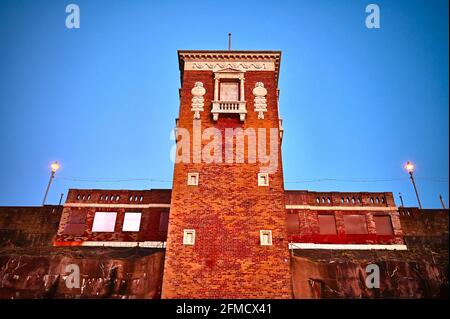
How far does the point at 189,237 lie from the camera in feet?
62.6

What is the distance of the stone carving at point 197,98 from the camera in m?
23.5

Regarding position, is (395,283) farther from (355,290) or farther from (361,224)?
(361,224)

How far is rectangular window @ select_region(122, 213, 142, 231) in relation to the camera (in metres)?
29.0

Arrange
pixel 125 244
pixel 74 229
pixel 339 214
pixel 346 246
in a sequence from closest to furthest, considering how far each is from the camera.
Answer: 1. pixel 125 244
2. pixel 346 246
3. pixel 74 229
4. pixel 339 214

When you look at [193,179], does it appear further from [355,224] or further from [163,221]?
[355,224]

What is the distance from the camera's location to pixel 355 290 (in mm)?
17859

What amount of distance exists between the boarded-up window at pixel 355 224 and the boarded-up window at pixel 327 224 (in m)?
1.13

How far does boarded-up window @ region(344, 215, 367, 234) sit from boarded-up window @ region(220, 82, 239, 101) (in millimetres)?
15333

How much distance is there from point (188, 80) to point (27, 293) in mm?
16965

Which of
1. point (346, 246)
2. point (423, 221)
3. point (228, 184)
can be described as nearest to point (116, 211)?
point (228, 184)

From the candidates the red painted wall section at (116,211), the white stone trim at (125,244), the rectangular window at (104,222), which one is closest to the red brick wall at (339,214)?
the white stone trim at (125,244)

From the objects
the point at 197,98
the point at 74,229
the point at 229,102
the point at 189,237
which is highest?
the point at 197,98

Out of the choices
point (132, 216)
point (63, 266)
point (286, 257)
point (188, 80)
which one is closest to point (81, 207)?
point (132, 216)

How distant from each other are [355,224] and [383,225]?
2476 millimetres
